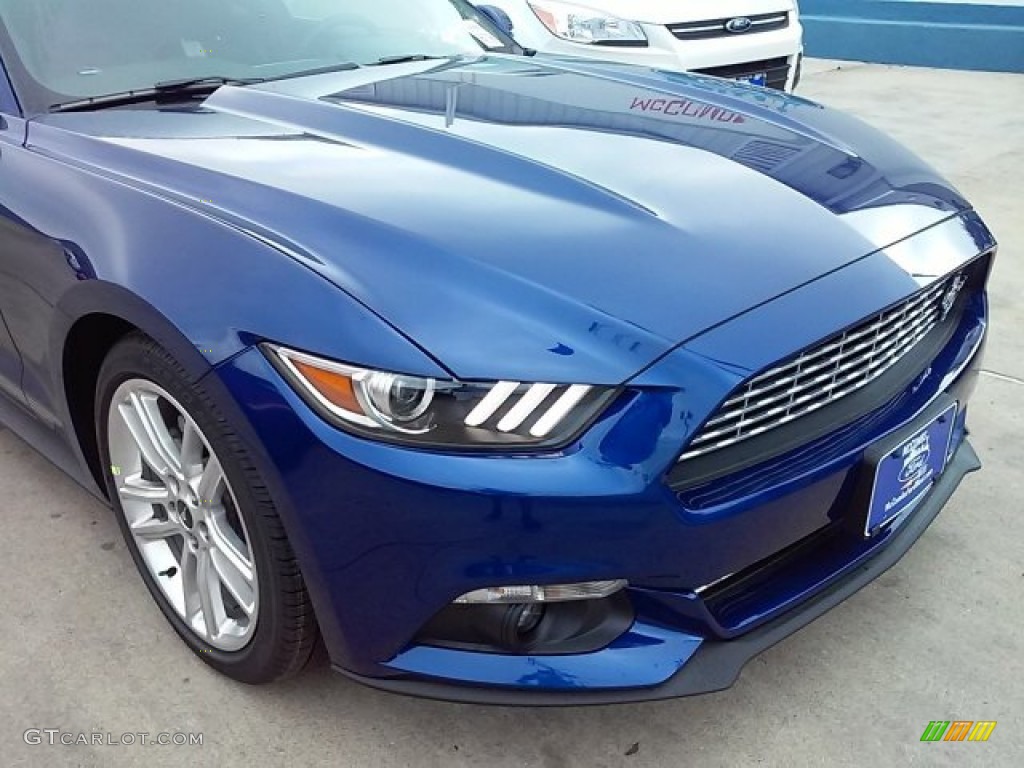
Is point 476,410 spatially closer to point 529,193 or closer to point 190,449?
point 529,193

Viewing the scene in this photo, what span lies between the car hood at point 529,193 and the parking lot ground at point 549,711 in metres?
0.83

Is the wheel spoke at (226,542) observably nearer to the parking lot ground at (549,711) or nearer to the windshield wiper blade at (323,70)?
the parking lot ground at (549,711)

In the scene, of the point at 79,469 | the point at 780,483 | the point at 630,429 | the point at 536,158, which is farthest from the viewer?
the point at 79,469

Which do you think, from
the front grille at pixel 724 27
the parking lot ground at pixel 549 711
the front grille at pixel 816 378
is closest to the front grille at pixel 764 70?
the front grille at pixel 724 27

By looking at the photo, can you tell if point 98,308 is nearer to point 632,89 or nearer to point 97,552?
point 97,552

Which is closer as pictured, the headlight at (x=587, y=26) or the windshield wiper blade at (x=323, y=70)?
the windshield wiper blade at (x=323, y=70)

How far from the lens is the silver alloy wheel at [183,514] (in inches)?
75.3

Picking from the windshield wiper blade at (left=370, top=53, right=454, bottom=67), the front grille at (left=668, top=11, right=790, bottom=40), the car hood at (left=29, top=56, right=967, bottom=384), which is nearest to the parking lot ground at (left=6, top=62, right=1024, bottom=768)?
the car hood at (left=29, top=56, right=967, bottom=384)

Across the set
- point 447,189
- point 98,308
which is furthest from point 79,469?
point 447,189

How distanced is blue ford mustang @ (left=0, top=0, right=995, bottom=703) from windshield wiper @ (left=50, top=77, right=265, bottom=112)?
2 centimetres

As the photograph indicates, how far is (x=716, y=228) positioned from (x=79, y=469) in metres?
1.56

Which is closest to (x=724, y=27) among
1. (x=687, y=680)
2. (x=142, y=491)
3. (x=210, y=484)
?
(x=142, y=491)

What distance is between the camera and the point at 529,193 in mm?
1940

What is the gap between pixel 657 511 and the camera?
155 centimetres
